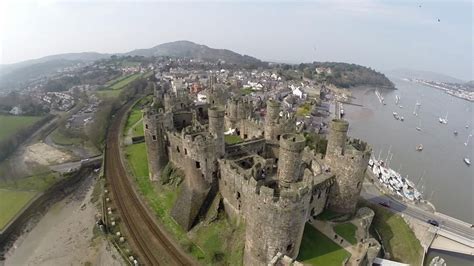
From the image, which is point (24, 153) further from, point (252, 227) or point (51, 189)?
point (252, 227)

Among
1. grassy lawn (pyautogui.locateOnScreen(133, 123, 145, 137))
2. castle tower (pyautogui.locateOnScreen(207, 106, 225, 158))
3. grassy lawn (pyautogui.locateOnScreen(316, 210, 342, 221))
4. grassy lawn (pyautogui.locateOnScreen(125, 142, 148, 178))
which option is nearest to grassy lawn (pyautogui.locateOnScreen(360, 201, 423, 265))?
grassy lawn (pyautogui.locateOnScreen(316, 210, 342, 221))

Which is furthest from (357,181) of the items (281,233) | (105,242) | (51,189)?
(51,189)

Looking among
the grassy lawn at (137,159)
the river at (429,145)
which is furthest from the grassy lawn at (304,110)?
the grassy lawn at (137,159)

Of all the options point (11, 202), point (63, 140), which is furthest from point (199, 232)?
point (63, 140)

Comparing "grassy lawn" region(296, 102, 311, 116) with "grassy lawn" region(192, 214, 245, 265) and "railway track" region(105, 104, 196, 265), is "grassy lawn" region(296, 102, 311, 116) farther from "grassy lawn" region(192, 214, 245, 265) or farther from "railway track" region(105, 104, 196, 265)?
"grassy lawn" region(192, 214, 245, 265)

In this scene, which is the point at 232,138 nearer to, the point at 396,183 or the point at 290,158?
the point at 290,158
